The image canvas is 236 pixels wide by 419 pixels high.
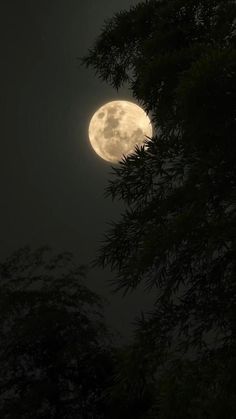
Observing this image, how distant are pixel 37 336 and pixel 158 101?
7.08 meters

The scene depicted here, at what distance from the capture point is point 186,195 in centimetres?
629

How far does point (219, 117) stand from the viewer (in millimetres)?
5707

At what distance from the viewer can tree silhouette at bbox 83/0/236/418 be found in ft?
17.8

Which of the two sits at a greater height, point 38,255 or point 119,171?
point 38,255

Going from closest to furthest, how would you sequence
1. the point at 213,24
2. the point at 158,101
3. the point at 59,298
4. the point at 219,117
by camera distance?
the point at 219,117
the point at 158,101
the point at 213,24
the point at 59,298

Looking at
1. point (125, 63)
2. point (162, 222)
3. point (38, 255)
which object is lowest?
point (162, 222)

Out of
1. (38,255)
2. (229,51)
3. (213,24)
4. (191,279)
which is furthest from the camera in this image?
(38,255)

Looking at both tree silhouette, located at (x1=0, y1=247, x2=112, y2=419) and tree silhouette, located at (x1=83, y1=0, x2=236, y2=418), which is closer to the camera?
tree silhouette, located at (x1=83, y1=0, x2=236, y2=418)

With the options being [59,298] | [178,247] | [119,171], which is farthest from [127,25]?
[59,298]

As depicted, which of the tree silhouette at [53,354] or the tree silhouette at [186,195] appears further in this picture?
the tree silhouette at [53,354]

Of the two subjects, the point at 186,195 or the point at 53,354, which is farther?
the point at 53,354

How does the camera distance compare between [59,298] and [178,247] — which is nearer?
[178,247]

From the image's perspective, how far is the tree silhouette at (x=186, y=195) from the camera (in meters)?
5.43

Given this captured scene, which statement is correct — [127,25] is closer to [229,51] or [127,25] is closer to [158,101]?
[158,101]
